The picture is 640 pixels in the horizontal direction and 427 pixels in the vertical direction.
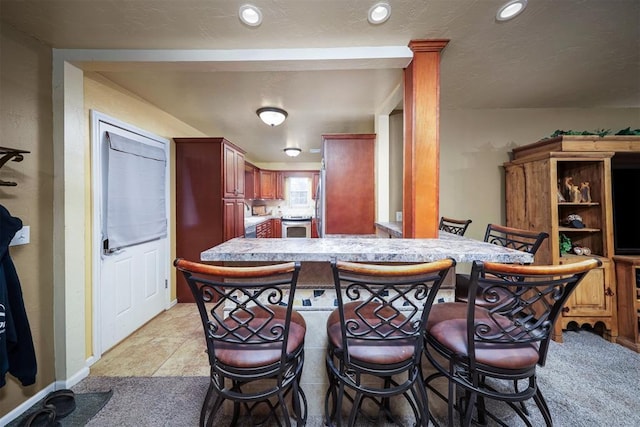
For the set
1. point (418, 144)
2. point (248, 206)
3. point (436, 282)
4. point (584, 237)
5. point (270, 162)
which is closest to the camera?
point (436, 282)

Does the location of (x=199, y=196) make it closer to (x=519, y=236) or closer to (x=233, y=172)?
(x=233, y=172)

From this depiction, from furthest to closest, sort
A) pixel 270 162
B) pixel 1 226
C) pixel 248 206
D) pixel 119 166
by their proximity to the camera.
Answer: pixel 270 162 < pixel 248 206 < pixel 119 166 < pixel 1 226

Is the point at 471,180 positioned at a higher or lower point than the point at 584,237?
higher

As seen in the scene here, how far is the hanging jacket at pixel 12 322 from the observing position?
133 cm

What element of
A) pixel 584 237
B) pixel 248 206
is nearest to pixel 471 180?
pixel 584 237

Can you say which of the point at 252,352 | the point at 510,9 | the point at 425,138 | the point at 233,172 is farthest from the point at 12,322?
the point at 510,9

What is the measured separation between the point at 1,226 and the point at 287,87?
7.18 ft

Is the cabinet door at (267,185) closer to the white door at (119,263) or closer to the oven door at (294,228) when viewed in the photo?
the oven door at (294,228)

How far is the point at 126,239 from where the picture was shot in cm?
234

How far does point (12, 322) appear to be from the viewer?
1.37m

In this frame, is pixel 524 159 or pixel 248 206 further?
pixel 248 206

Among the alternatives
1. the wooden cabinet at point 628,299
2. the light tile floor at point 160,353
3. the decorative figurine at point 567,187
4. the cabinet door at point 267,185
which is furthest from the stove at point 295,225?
the wooden cabinet at point 628,299

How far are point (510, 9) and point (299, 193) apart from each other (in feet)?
18.4

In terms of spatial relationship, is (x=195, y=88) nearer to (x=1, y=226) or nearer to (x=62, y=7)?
(x=62, y=7)
